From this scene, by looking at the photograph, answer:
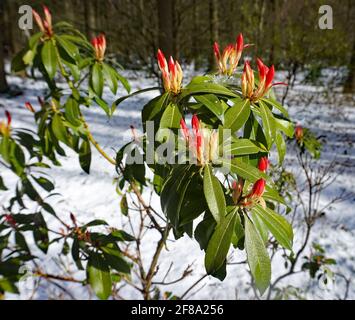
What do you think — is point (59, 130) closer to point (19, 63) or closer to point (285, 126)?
point (19, 63)

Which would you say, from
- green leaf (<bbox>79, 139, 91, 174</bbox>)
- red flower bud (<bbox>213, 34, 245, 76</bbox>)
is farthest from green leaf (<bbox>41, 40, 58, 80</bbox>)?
red flower bud (<bbox>213, 34, 245, 76</bbox>)

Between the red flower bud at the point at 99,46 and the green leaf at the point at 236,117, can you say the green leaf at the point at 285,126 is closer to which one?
the green leaf at the point at 236,117

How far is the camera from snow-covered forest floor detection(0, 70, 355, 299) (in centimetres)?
245

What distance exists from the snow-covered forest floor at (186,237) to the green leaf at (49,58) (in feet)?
1.41

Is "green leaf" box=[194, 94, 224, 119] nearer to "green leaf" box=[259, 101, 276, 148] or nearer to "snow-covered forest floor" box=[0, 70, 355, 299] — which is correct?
"green leaf" box=[259, 101, 276, 148]

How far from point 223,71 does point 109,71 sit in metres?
0.59

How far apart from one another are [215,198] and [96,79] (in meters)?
→ 0.86

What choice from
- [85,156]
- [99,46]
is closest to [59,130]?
[85,156]

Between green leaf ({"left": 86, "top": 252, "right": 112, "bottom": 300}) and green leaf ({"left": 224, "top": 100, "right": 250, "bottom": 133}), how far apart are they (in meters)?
0.84

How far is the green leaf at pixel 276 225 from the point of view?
0.78m

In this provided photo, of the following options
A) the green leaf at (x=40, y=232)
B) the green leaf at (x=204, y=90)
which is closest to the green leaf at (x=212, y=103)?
the green leaf at (x=204, y=90)

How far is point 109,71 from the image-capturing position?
1.34m

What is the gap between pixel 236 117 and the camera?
2.62ft
